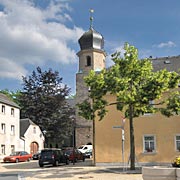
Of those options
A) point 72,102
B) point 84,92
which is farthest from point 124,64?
point 72,102

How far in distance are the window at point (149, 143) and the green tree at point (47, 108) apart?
34.1 m

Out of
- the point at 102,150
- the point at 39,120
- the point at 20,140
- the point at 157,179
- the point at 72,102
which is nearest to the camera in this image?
the point at 157,179

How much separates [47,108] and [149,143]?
116 feet

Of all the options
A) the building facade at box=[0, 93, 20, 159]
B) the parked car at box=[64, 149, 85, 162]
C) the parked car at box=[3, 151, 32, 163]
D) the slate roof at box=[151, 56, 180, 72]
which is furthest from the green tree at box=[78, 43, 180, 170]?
the building facade at box=[0, 93, 20, 159]

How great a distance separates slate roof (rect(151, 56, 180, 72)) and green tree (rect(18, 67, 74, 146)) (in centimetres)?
2873

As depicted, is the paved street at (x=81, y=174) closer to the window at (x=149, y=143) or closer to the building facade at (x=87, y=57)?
the window at (x=149, y=143)

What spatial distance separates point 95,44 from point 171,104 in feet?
143

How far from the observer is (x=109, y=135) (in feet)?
97.6

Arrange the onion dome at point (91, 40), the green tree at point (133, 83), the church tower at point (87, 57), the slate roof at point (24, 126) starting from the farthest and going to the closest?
the onion dome at point (91, 40)
the church tower at point (87, 57)
the slate roof at point (24, 126)
the green tree at point (133, 83)

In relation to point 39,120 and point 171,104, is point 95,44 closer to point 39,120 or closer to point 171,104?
point 39,120

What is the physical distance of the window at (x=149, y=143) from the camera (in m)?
28.8

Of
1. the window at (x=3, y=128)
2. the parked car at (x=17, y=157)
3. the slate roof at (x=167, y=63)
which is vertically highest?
the slate roof at (x=167, y=63)

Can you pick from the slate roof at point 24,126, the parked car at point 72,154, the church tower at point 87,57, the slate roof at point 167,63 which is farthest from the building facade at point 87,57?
the slate roof at point 167,63

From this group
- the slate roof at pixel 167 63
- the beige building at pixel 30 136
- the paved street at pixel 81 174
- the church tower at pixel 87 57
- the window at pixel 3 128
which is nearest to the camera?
the paved street at pixel 81 174
